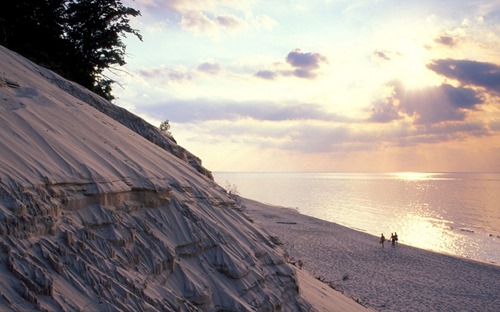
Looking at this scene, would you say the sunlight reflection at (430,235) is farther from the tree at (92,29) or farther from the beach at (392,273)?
the tree at (92,29)

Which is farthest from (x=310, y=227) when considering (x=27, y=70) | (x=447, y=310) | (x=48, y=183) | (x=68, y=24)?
(x=48, y=183)

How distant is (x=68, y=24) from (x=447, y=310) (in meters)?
20.7

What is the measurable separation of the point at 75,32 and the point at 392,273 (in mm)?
20585

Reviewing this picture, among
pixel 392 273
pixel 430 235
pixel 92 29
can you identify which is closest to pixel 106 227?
pixel 92 29

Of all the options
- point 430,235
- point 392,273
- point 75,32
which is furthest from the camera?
point 430,235

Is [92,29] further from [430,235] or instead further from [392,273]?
[430,235]

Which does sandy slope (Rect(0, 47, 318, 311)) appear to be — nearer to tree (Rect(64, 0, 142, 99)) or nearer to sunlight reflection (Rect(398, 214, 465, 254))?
tree (Rect(64, 0, 142, 99))

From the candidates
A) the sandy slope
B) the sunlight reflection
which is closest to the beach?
the sandy slope

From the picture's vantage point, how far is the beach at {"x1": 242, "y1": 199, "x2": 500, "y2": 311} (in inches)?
753

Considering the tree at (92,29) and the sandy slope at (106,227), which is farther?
the tree at (92,29)

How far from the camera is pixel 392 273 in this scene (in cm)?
2462

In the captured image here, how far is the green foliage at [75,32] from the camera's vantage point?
18625 mm

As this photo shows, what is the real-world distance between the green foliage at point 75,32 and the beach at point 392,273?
10.2 meters

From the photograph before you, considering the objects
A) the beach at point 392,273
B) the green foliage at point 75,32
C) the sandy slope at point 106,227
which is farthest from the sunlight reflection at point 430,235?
the sandy slope at point 106,227
